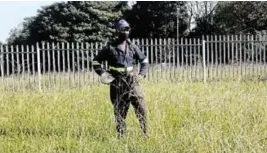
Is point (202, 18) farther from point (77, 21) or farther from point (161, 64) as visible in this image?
point (161, 64)

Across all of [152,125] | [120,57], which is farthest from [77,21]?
[152,125]

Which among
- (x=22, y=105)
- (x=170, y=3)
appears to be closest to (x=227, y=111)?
(x=22, y=105)

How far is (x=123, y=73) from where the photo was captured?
219 inches

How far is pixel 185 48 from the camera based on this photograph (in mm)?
16594

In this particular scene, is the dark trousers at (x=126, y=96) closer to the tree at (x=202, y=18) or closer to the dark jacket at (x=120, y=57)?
the dark jacket at (x=120, y=57)

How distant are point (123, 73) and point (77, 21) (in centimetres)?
3338

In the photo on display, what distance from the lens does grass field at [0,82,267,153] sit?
13.7ft

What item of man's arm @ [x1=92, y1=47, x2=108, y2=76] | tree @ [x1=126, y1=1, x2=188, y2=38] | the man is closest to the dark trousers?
the man

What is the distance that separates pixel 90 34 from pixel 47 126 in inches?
1286

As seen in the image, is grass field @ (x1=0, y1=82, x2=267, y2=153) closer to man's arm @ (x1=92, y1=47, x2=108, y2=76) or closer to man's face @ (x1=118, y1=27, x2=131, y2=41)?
man's arm @ (x1=92, y1=47, x2=108, y2=76)

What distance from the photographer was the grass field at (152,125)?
4.17 meters

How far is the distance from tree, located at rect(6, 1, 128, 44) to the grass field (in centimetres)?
3042

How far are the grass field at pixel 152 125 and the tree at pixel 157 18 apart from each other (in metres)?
31.0

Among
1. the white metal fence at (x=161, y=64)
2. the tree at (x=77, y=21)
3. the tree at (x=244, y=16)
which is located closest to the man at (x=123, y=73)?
the white metal fence at (x=161, y=64)
